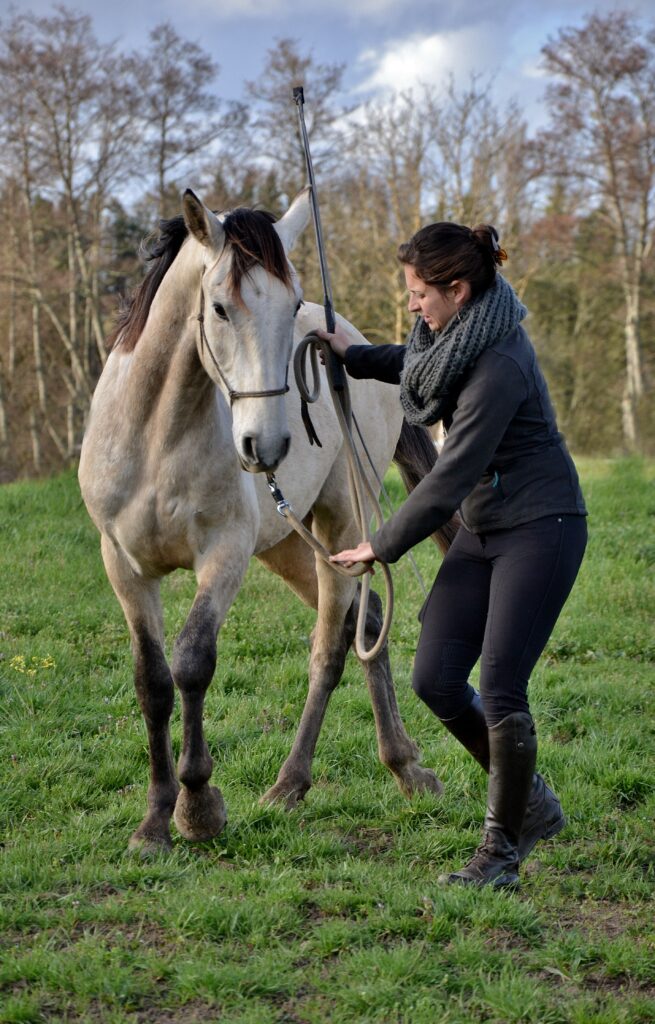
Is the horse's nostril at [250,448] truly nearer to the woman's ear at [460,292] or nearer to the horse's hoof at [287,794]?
the woman's ear at [460,292]

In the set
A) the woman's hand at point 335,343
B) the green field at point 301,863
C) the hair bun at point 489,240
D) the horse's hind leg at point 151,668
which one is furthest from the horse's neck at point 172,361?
the green field at point 301,863

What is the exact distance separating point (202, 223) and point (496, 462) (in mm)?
1276

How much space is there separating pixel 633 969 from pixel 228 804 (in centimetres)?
182

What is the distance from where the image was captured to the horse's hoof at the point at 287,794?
426 centimetres

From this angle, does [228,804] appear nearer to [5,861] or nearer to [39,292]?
[5,861]

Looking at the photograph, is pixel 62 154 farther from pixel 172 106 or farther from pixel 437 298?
pixel 437 298

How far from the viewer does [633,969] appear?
298 cm

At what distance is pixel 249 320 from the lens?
11.0ft

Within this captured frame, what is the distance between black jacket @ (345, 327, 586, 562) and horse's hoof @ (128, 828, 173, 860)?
140cm

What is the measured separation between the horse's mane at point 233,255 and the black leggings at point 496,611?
1.16m

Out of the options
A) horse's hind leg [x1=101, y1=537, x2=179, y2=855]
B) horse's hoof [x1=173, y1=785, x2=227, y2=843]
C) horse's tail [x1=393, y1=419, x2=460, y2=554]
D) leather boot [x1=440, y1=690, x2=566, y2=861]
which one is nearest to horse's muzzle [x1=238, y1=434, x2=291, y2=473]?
horse's hind leg [x1=101, y1=537, x2=179, y2=855]

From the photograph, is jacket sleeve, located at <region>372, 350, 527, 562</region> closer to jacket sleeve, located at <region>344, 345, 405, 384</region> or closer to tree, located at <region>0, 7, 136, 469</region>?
jacket sleeve, located at <region>344, 345, 405, 384</region>

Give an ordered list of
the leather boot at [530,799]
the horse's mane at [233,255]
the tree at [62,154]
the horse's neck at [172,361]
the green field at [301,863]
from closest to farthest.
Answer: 1. the green field at [301,863]
2. the horse's mane at [233,255]
3. the leather boot at [530,799]
4. the horse's neck at [172,361]
5. the tree at [62,154]

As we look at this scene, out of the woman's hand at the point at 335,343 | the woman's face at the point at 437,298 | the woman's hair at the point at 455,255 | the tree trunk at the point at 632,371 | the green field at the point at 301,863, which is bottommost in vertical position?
the green field at the point at 301,863
